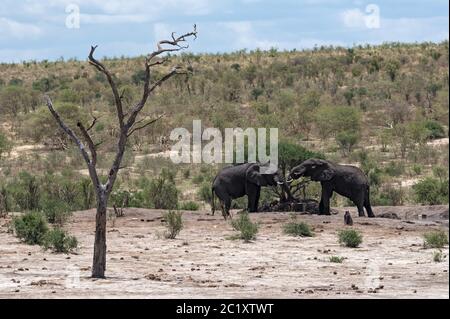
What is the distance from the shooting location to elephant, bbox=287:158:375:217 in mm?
23328

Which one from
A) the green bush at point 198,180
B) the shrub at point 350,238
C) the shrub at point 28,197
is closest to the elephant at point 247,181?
the shrub at point 28,197

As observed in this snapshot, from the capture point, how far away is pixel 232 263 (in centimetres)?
1686

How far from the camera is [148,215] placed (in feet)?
77.8

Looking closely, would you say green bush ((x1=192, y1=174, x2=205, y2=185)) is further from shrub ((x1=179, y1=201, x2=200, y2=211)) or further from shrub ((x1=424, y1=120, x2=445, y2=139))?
shrub ((x1=424, y1=120, x2=445, y2=139))

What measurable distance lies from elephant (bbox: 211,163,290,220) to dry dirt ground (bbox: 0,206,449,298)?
83 centimetres

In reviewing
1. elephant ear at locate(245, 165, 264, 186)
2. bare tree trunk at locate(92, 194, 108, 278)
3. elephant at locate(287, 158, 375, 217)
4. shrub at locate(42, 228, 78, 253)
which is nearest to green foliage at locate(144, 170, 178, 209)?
elephant ear at locate(245, 165, 264, 186)

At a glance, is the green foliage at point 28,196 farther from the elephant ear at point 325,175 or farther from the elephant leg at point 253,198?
the elephant ear at point 325,175

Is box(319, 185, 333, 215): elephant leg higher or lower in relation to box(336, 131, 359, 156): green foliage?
lower

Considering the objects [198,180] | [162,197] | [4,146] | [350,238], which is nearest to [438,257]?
[350,238]

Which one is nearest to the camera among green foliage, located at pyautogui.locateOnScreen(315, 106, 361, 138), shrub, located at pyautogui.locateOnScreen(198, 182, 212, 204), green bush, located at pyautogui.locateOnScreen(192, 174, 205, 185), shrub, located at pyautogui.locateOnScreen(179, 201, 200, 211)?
shrub, located at pyautogui.locateOnScreen(179, 201, 200, 211)

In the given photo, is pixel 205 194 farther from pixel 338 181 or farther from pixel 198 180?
pixel 338 181
